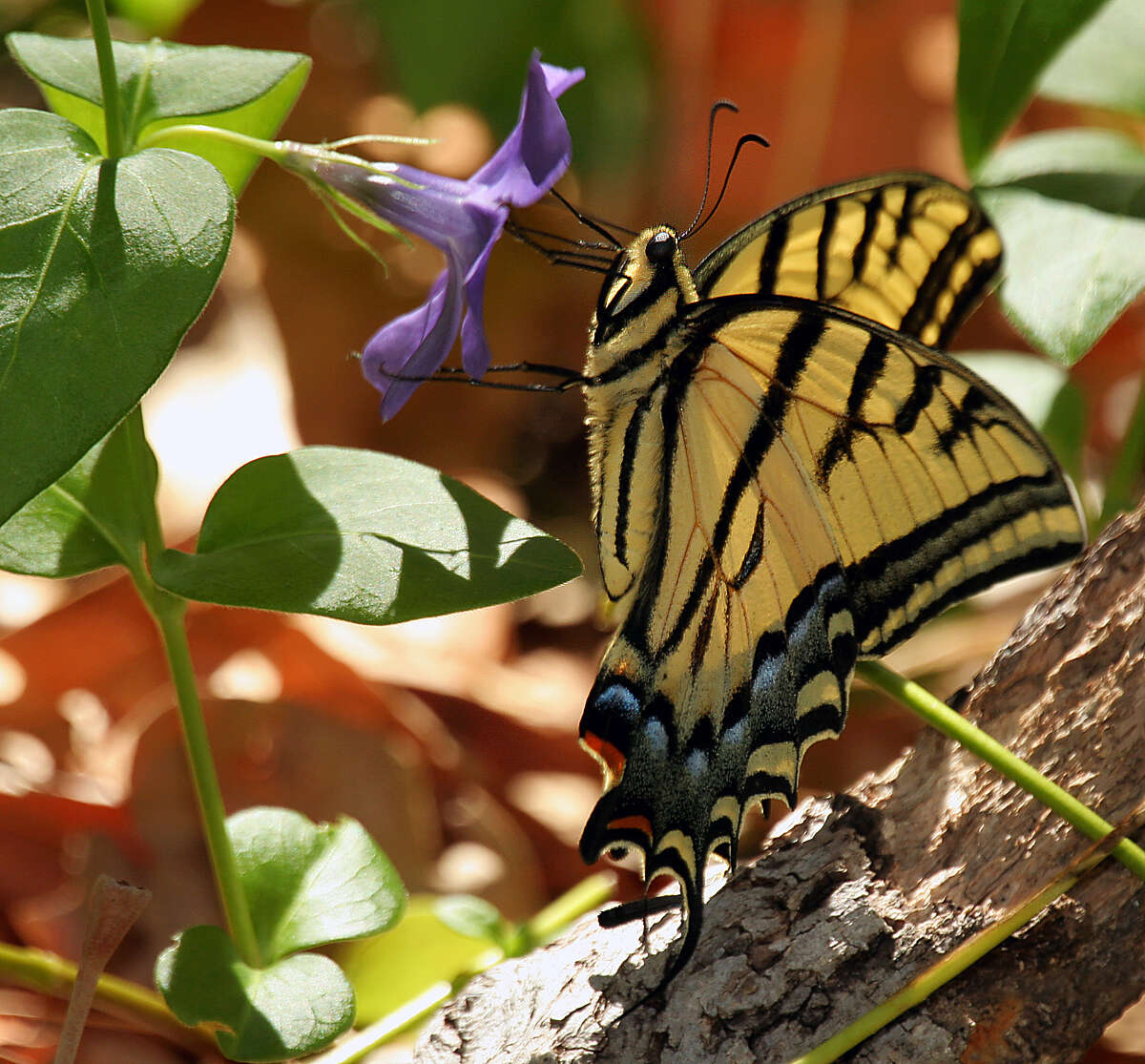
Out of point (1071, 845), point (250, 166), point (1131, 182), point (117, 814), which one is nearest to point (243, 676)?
point (117, 814)

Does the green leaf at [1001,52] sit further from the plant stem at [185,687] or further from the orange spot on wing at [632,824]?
the plant stem at [185,687]

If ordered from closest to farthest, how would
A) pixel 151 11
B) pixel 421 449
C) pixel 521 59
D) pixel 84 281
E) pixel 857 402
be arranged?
pixel 84 281 < pixel 857 402 < pixel 521 59 < pixel 151 11 < pixel 421 449

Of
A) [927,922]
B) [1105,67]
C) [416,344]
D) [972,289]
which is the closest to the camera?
[927,922]

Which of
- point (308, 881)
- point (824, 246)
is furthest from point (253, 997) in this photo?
point (824, 246)

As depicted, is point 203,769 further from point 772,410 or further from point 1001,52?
point 1001,52

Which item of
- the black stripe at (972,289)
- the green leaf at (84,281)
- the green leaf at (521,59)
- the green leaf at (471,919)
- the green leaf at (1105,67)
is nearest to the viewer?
the green leaf at (84,281)

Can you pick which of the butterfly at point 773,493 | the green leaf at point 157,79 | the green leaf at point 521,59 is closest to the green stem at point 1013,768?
the butterfly at point 773,493
